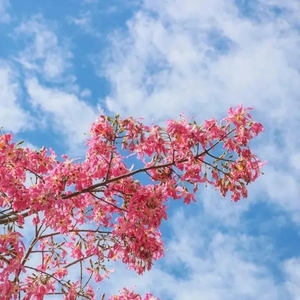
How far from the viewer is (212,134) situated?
7.28m

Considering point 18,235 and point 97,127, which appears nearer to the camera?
point 18,235

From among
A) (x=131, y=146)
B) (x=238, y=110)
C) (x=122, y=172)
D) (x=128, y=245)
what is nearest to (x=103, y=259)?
(x=128, y=245)

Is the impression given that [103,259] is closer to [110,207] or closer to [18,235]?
Answer: [110,207]

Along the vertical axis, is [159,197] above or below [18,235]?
above

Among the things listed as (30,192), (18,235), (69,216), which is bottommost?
(18,235)

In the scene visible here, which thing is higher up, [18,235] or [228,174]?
[228,174]

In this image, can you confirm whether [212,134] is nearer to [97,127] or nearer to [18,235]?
[97,127]

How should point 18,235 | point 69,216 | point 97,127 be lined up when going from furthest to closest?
point 69,216, point 97,127, point 18,235

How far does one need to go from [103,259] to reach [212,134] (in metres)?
2.56

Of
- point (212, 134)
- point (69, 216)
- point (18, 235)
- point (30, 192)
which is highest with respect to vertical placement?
point (212, 134)

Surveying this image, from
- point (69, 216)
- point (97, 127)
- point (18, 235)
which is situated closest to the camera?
point (18, 235)

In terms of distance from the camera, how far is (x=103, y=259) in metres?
8.49

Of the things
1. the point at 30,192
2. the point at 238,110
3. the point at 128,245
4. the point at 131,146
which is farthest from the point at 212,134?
the point at 30,192

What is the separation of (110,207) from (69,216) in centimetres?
57
